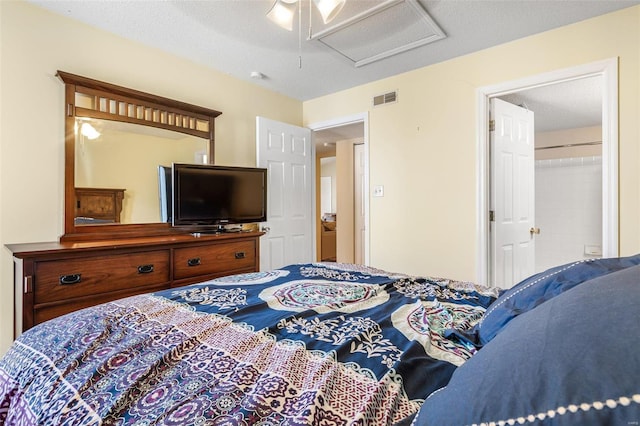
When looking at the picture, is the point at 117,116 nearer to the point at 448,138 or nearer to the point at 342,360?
the point at 342,360

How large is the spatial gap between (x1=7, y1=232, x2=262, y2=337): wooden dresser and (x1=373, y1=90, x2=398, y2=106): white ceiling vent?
2081mm

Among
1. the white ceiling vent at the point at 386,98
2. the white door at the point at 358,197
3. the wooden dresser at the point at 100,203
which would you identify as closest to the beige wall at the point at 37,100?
the wooden dresser at the point at 100,203

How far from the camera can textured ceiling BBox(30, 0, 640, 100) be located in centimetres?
215

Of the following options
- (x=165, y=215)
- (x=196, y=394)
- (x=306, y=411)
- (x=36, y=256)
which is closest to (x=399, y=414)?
(x=306, y=411)

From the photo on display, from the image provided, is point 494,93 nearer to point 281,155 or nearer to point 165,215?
point 281,155

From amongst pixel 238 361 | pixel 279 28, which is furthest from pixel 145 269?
pixel 279 28

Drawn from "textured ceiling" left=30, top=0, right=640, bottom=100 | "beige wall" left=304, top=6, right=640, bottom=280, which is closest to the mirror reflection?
"textured ceiling" left=30, top=0, right=640, bottom=100

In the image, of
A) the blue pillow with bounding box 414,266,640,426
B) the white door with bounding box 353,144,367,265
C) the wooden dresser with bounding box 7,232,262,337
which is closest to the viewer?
the blue pillow with bounding box 414,266,640,426

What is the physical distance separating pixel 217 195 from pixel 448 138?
2.19m

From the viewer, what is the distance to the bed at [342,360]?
16.6 inches

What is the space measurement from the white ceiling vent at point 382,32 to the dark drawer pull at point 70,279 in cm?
221

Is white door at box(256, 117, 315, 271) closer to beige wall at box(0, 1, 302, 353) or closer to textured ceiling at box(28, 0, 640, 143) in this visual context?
textured ceiling at box(28, 0, 640, 143)

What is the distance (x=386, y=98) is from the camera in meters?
3.37

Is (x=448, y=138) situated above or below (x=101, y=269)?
above
